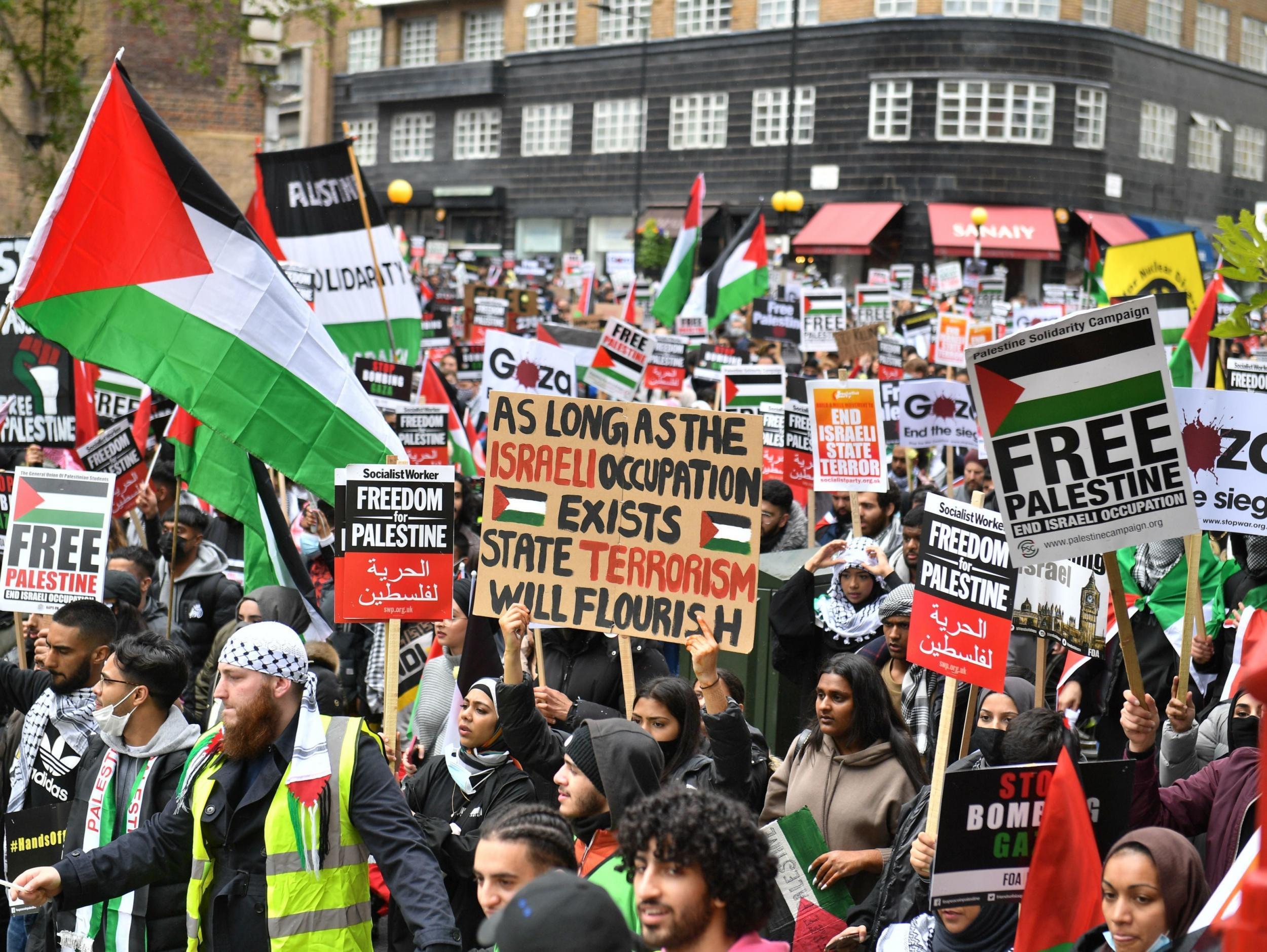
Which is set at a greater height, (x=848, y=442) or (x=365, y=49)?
(x=365, y=49)

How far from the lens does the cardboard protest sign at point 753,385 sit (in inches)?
480

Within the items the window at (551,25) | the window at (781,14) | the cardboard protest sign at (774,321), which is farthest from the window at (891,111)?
the cardboard protest sign at (774,321)

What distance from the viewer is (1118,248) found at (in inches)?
597

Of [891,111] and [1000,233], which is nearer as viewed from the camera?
[1000,233]

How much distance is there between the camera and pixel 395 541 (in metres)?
6.28

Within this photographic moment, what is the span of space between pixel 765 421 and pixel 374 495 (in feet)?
18.1

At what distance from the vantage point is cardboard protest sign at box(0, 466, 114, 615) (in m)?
6.78

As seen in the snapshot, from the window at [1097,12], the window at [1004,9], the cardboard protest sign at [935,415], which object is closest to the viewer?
the cardboard protest sign at [935,415]

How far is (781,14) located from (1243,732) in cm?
4549

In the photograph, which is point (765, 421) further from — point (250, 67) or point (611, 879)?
point (250, 67)

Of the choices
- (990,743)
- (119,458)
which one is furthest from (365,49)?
(990,743)

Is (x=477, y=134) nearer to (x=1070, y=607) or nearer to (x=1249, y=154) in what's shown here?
(x=1249, y=154)

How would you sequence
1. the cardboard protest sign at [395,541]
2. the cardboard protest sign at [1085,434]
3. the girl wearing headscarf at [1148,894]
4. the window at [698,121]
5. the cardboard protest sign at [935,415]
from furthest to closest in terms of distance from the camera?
the window at [698,121] → the cardboard protest sign at [935,415] → the cardboard protest sign at [395,541] → the cardboard protest sign at [1085,434] → the girl wearing headscarf at [1148,894]

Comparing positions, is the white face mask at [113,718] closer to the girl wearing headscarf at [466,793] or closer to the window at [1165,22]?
the girl wearing headscarf at [466,793]
